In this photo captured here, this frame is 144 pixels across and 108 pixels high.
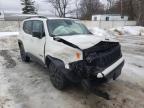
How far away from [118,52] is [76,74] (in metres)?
1.25

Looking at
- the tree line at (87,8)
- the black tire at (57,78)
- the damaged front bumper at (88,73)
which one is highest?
the tree line at (87,8)

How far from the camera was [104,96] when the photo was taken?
4059mm

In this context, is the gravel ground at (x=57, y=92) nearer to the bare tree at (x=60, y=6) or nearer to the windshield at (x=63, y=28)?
the windshield at (x=63, y=28)

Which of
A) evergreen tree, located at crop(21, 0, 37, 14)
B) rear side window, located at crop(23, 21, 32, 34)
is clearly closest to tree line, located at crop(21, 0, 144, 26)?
evergreen tree, located at crop(21, 0, 37, 14)

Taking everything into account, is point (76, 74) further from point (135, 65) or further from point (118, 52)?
point (135, 65)

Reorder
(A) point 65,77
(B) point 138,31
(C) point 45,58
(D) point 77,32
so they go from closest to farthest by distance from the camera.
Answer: (A) point 65,77
(C) point 45,58
(D) point 77,32
(B) point 138,31

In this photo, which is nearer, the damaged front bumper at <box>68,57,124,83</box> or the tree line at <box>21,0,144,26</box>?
the damaged front bumper at <box>68,57,124,83</box>

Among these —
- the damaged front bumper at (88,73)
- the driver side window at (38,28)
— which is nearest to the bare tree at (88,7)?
the driver side window at (38,28)

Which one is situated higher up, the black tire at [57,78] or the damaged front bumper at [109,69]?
the damaged front bumper at [109,69]

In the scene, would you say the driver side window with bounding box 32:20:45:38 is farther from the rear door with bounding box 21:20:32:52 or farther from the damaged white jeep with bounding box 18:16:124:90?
the rear door with bounding box 21:20:32:52

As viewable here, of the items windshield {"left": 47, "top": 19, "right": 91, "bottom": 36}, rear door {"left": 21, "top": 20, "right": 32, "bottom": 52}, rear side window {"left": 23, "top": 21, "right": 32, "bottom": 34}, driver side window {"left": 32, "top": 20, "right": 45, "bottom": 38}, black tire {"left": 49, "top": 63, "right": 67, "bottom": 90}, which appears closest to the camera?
black tire {"left": 49, "top": 63, "right": 67, "bottom": 90}

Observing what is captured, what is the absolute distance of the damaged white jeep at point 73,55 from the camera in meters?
3.82

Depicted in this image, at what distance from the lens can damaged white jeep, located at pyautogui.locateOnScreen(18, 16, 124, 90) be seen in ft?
12.5

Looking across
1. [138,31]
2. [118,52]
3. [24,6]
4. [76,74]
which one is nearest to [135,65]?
[118,52]
